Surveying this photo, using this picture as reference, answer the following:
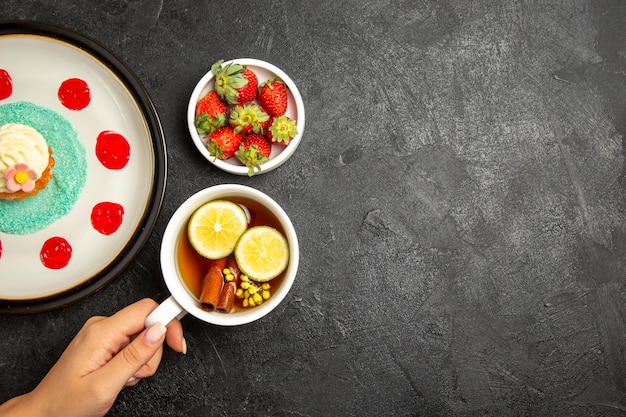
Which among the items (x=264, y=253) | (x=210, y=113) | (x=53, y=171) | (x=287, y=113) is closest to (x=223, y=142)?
(x=210, y=113)

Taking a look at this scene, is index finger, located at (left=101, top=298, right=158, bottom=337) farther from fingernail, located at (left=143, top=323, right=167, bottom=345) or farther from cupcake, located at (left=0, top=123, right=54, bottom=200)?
cupcake, located at (left=0, top=123, right=54, bottom=200)

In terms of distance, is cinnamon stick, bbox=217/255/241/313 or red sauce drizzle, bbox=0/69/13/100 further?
red sauce drizzle, bbox=0/69/13/100

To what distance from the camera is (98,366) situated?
1127mm

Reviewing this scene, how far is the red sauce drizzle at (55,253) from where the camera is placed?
4.32 ft

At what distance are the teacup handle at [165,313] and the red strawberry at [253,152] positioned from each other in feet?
1.21

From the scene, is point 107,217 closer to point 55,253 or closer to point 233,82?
point 55,253

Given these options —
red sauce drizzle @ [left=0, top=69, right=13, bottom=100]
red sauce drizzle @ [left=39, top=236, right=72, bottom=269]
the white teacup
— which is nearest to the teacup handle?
the white teacup

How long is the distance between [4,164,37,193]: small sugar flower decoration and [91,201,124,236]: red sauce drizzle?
0.50ft

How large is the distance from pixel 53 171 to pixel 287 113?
59 centimetres

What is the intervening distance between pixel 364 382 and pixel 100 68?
3.36ft

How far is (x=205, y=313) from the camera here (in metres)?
1.16

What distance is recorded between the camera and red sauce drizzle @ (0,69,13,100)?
133 cm

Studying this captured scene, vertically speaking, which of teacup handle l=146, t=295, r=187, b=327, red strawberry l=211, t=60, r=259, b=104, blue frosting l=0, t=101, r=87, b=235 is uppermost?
red strawberry l=211, t=60, r=259, b=104

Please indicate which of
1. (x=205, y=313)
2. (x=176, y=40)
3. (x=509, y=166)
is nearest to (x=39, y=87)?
(x=176, y=40)
